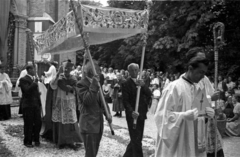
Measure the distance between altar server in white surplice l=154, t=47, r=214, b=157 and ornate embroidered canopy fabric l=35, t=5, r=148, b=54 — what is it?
232 centimetres

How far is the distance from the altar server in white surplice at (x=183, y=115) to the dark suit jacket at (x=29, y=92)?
4522mm

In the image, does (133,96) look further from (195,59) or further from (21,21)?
(21,21)

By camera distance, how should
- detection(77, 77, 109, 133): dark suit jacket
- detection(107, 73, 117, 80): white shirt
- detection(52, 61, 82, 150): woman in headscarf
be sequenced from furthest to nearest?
detection(107, 73, 117, 80): white shirt
detection(52, 61, 82, 150): woman in headscarf
detection(77, 77, 109, 133): dark suit jacket

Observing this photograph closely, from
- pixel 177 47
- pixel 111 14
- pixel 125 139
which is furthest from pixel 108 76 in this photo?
pixel 111 14

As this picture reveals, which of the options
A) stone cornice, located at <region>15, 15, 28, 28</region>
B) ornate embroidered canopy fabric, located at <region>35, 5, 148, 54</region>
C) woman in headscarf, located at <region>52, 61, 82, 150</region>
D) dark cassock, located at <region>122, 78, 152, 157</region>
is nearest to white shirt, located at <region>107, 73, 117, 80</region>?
stone cornice, located at <region>15, 15, 28, 28</region>

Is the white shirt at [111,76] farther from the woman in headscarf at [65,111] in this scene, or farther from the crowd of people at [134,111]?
the woman in headscarf at [65,111]

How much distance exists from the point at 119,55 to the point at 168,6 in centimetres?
1394

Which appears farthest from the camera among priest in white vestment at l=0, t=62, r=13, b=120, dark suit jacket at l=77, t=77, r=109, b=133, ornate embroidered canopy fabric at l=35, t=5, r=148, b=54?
priest in white vestment at l=0, t=62, r=13, b=120

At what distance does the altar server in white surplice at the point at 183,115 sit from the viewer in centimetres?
310

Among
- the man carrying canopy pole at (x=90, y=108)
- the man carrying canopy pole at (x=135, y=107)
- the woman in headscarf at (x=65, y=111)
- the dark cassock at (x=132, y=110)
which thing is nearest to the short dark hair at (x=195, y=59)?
the man carrying canopy pole at (x=90, y=108)

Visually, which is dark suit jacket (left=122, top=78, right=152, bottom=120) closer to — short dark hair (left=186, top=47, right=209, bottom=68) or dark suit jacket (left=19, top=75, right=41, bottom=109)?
short dark hair (left=186, top=47, right=209, bottom=68)

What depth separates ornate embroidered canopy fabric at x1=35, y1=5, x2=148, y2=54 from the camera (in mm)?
5031

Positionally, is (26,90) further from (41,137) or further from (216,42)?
(216,42)

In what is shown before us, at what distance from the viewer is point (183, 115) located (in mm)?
3031
